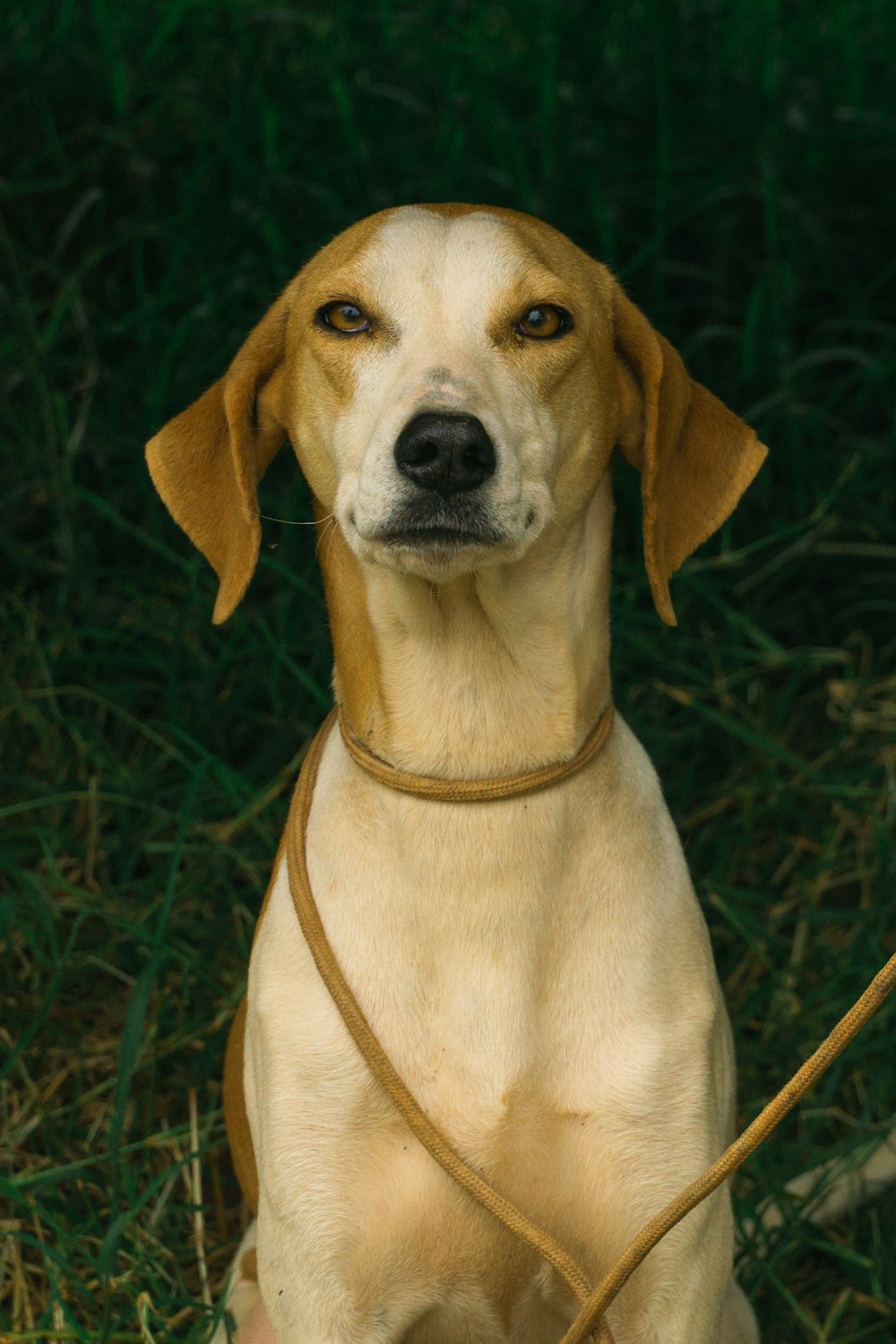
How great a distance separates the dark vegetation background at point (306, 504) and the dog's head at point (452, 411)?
1.20 metres

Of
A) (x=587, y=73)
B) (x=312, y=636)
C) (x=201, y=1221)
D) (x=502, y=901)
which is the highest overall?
(x=587, y=73)

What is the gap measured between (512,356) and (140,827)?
2153 mm

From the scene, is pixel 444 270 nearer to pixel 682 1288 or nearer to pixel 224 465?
pixel 224 465

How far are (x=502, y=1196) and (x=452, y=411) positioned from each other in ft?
3.89

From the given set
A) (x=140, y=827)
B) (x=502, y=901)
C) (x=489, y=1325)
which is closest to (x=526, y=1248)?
(x=489, y=1325)

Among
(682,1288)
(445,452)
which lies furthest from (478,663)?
(682,1288)

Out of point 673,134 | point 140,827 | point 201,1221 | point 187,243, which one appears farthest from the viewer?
point 673,134

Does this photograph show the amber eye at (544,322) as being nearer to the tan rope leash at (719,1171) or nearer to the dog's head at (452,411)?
the dog's head at (452,411)

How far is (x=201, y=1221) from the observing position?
3863mm

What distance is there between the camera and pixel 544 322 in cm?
301

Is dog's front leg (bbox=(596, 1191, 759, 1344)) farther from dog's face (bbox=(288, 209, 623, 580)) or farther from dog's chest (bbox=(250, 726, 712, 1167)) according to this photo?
dog's face (bbox=(288, 209, 623, 580))

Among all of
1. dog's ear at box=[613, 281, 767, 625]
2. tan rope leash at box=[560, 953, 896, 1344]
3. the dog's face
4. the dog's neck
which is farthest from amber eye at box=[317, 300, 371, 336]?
tan rope leash at box=[560, 953, 896, 1344]

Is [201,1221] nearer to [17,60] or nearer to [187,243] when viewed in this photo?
[187,243]

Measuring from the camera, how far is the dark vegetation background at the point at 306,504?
430 centimetres
